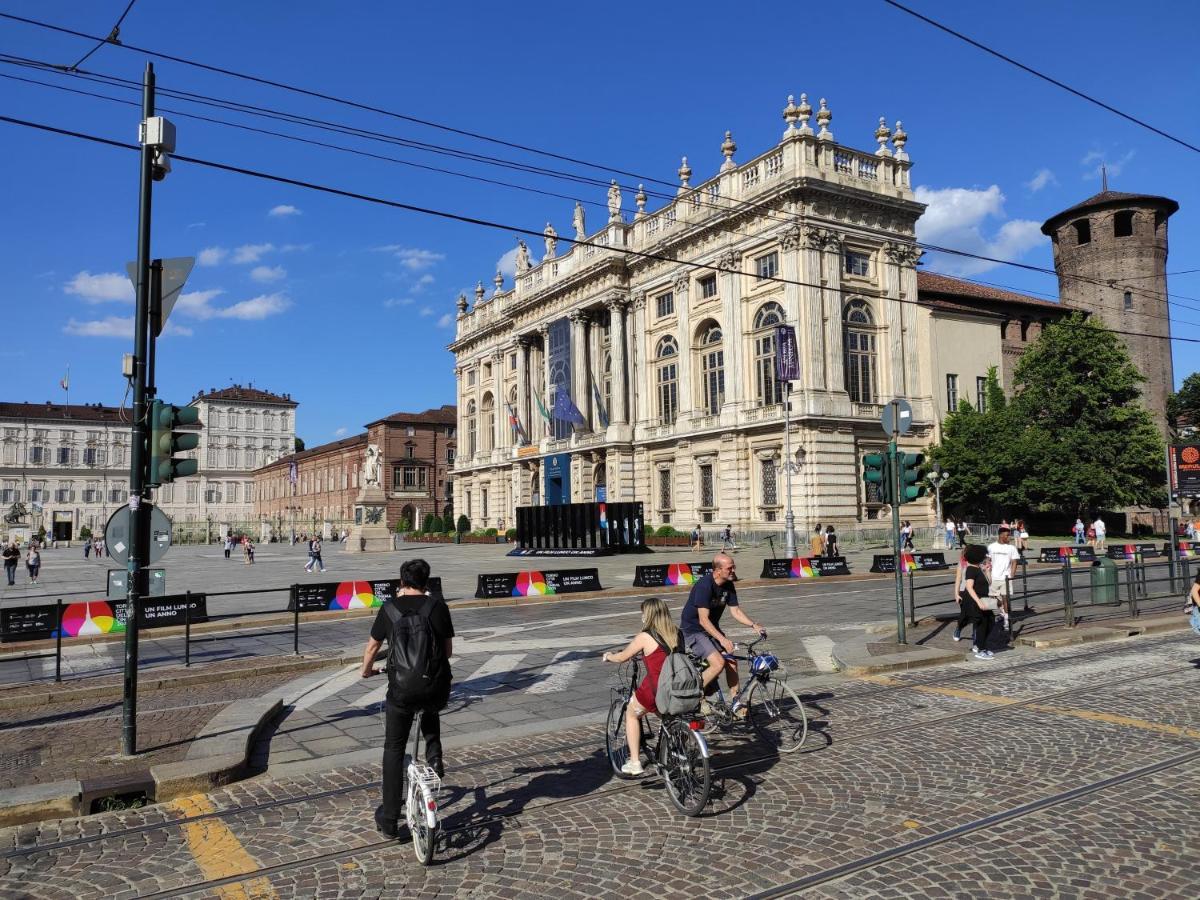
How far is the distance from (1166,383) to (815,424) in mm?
35692

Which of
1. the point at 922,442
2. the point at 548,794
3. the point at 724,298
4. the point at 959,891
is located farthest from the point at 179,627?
the point at 922,442

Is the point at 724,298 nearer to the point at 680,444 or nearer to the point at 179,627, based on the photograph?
the point at 680,444

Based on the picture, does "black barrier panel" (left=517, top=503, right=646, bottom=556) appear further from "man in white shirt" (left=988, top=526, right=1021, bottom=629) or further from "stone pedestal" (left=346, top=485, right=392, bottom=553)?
"man in white shirt" (left=988, top=526, right=1021, bottom=629)

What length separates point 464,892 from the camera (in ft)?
16.1

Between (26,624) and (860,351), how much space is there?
129ft

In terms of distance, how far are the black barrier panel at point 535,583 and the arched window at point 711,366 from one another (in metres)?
26.2

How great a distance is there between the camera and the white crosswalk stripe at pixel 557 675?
1081 centimetres

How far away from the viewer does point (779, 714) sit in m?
7.83

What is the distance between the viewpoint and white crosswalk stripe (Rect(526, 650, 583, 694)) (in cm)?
1081

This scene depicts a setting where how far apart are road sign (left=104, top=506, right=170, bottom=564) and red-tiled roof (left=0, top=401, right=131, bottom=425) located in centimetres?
11893

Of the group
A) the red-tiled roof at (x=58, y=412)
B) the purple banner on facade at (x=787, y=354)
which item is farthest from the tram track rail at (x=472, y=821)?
the red-tiled roof at (x=58, y=412)

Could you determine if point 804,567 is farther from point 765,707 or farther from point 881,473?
point 765,707

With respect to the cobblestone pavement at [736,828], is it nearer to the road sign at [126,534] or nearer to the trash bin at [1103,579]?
the road sign at [126,534]

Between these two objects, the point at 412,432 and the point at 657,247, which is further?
the point at 412,432
